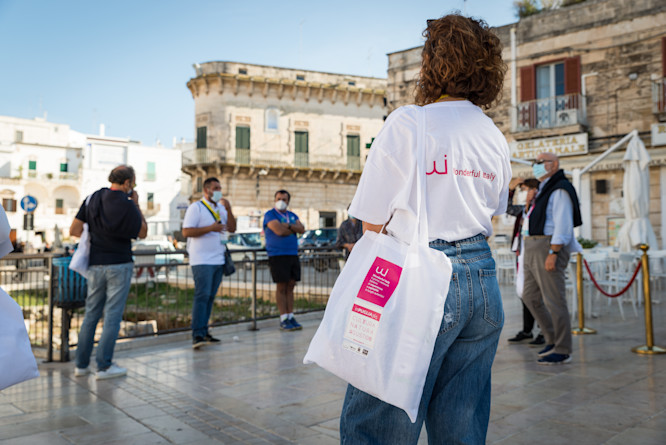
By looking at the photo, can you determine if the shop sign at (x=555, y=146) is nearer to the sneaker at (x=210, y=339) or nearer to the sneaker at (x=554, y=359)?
the sneaker at (x=554, y=359)

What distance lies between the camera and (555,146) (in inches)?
722

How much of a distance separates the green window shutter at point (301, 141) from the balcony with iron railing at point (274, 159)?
0.35 m

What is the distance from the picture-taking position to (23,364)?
1.79 meters

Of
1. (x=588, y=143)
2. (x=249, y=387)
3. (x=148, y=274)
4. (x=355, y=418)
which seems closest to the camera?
(x=355, y=418)

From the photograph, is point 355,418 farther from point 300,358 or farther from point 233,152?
point 233,152

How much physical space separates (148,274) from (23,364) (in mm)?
5974

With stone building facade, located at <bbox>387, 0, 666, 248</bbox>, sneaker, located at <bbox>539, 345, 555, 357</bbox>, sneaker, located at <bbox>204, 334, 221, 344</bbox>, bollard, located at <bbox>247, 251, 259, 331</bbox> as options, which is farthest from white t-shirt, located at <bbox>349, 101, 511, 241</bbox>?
stone building facade, located at <bbox>387, 0, 666, 248</bbox>

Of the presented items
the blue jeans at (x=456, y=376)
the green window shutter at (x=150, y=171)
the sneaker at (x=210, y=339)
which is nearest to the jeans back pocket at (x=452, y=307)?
the blue jeans at (x=456, y=376)

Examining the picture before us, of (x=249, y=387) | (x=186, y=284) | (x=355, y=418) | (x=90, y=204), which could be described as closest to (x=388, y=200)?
(x=355, y=418)

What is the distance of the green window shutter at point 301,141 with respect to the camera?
122ft

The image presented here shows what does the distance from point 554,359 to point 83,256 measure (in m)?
4.45

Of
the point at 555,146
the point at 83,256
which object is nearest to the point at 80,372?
the point at 83,256

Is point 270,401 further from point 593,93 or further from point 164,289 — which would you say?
point 593,93

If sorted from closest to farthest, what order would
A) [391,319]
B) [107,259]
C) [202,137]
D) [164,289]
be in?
[391,319]
[107,259]
[164,289]
[202,137]
